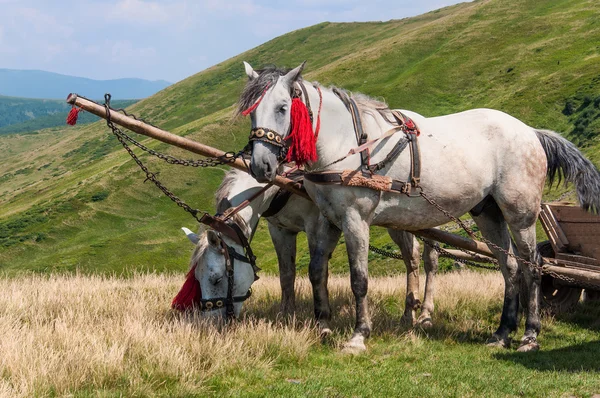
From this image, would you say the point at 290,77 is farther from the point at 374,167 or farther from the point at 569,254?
the point at 569,254

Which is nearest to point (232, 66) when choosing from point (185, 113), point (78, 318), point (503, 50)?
point (185, 113)

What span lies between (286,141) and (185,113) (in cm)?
8631

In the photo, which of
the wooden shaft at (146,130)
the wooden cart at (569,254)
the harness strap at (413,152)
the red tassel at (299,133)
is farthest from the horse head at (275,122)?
the wooden cart at (569,254)

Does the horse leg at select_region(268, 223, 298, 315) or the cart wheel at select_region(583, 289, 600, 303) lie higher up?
the horse leg at select_region(268, 223, 298, 315)

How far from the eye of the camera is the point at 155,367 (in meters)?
5.61

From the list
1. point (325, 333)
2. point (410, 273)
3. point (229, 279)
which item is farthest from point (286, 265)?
point (410, 273)

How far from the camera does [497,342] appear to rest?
25.1ft

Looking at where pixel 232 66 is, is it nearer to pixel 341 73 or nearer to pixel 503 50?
pixel 341 73

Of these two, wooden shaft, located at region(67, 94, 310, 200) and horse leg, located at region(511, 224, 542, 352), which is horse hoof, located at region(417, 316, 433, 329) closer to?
horse leg, located at region(511, 224, 542, 352)

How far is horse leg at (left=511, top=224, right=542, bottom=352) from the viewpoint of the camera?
7613 mm

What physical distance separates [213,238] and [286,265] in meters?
1.93

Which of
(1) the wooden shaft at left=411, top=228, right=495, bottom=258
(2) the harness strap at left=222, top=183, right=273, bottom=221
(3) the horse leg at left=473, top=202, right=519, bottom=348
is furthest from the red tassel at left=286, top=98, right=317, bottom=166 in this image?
(3) the horse leg at left=473, top=202, right=519, bottom=348

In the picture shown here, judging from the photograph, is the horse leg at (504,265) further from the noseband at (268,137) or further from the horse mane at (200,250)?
the horse mane at (200,250)

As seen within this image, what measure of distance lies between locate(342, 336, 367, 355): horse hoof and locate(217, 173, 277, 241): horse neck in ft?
6.37
